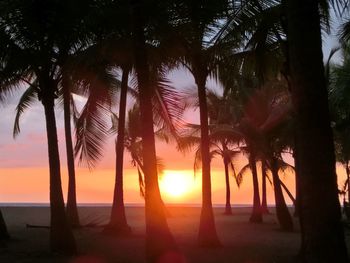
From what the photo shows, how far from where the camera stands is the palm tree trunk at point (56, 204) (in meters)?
13.7

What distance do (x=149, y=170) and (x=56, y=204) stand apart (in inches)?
142

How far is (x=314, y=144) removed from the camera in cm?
664

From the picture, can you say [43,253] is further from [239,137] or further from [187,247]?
[239,137]

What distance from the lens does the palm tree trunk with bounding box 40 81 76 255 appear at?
45.1 ft

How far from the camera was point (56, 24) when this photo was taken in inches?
514

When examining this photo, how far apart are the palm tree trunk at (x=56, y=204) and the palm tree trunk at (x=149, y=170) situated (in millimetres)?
3374

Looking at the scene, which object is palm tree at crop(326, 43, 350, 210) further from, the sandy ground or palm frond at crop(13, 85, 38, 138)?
palm frond at crop(13, 85, 38, 138)

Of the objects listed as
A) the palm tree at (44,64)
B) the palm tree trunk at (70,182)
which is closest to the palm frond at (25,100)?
the palm tree trunk at (70,182)

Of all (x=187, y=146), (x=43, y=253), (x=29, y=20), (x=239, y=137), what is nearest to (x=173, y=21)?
(x=29, y=20)

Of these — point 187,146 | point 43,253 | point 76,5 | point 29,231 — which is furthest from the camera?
point 187,146

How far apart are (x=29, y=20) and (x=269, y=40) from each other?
5.88 m

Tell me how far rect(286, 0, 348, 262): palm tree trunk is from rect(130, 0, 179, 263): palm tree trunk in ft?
14.4

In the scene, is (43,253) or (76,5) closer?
(76,5)

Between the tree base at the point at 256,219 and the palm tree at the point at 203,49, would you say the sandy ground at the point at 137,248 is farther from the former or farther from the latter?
the tree base at the point at 256,219
